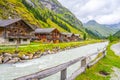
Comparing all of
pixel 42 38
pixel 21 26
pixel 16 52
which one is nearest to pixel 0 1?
pixel 42 38

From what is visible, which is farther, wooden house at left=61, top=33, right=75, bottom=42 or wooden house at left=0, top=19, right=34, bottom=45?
wooden house at left=61, top=33, right=75, bottom=42

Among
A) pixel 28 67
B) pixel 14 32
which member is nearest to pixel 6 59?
pixel 28 67

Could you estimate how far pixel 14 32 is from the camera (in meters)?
73.5

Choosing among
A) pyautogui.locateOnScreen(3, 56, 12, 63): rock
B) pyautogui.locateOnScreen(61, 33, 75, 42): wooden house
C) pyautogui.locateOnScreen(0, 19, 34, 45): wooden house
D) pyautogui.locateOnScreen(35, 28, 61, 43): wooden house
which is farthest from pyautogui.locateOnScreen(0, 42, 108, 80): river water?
pyautogui.locateOnScreen(61, 33, 75, 42): wooden house

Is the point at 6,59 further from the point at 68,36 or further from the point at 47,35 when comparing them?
the point at 68,36

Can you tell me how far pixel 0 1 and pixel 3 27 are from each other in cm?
7267

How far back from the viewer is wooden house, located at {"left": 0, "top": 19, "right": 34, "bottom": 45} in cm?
7056

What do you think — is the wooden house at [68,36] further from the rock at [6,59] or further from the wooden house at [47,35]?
the rock at [6,59]

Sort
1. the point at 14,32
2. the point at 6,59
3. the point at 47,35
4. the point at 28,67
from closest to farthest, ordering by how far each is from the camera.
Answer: the point at 28,67
the point at 6,59
the point at 14,32
the point at 47,35

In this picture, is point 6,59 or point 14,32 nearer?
point 6,59

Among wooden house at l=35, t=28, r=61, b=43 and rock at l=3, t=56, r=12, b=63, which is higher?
wooden house at l=35, t=28, r=61, b=43

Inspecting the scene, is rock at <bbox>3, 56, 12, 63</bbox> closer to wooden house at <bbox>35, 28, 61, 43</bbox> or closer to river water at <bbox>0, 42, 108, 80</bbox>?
river water at <bbox>0, 42, 108, 80</bbox>

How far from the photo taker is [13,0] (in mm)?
168500

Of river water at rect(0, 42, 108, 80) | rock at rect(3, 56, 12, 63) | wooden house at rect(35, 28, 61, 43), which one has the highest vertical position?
wooden house at rect(35, 28, 61, 43)
